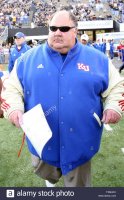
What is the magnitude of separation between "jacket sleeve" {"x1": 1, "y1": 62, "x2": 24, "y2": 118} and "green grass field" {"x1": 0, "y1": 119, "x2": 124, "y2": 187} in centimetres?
192

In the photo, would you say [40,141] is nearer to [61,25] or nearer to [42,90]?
[42,90]

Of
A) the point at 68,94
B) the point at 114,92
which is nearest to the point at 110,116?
the point at 114,92

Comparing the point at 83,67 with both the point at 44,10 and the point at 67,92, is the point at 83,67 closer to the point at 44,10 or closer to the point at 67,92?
the point at 67,92

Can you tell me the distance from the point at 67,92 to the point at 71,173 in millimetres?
827

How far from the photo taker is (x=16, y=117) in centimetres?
327

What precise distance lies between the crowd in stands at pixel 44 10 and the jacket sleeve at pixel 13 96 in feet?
103

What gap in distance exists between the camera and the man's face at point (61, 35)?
3273 mm


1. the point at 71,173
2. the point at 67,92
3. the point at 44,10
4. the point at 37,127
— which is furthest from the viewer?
the point at 44,10

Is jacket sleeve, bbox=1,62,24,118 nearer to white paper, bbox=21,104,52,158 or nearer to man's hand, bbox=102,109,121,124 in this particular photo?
white paper, bbox=21,104,52,158

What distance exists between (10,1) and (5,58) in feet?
64.8

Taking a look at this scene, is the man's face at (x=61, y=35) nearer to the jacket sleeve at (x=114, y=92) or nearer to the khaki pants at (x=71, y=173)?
→ the jacket sleeve at (x=114, y=92)

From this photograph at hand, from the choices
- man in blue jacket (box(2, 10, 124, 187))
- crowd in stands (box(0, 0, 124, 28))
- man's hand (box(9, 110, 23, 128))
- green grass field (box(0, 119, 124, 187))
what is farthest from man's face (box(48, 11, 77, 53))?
crowd in stands (box(0, 0, 124, 28))

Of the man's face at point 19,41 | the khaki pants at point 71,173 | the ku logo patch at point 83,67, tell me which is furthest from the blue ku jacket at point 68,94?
the man's face at point 19,41

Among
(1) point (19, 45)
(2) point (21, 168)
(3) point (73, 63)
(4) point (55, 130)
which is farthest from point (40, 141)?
(1) point (19, 45)
